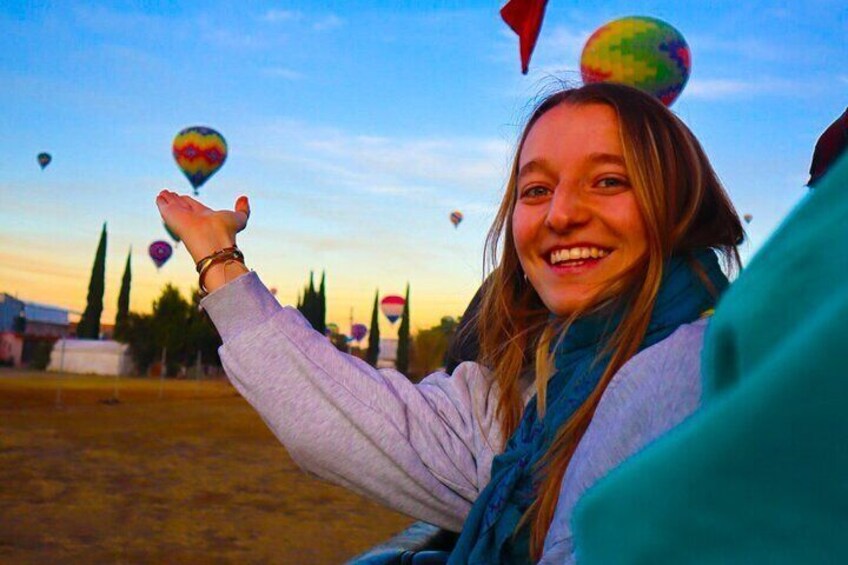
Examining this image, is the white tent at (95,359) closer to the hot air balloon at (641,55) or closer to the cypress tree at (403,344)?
the cypress tree at (403,344)

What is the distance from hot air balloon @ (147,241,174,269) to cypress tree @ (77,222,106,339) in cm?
1363

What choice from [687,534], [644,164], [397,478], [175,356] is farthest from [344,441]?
[175,356]

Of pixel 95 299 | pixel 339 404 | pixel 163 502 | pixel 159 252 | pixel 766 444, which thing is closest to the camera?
pixel 766 444

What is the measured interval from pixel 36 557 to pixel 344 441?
528cm

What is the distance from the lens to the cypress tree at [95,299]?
48062mm

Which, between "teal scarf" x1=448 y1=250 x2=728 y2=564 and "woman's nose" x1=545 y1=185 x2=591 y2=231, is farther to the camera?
"woman's nose" x1=545 y1=185 x2=591 y2=231

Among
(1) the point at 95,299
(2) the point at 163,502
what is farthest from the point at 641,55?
(1) the point at 95,299

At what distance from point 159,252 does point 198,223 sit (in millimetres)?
37192

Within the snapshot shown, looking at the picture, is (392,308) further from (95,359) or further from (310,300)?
(95,359)

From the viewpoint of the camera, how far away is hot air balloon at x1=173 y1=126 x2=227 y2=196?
23.5 metres

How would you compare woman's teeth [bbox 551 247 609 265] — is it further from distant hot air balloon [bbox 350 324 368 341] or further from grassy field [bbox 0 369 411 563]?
distant hot air balloon [bbox 350 324 368 341]

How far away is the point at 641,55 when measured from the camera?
6.70m

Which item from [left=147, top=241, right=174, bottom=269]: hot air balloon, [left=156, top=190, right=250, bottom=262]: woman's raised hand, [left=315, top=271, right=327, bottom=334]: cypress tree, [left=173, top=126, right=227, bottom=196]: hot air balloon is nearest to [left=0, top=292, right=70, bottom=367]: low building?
[left=147, top=241, right=174, bottom=269]: hot air balloon

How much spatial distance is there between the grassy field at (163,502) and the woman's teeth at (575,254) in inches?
207
